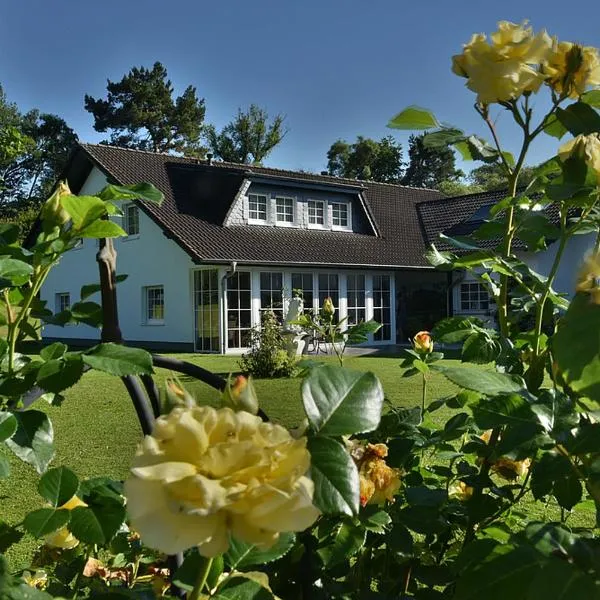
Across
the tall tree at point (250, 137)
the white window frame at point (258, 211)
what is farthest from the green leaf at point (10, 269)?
Result: the tall tree at point (250, 137)

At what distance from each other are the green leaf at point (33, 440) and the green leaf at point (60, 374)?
0.10ft

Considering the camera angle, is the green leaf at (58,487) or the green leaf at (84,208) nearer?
the green leaf at (58,487)

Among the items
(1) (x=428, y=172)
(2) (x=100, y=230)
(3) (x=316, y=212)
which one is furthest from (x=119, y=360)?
(1) (x=428, y=172)

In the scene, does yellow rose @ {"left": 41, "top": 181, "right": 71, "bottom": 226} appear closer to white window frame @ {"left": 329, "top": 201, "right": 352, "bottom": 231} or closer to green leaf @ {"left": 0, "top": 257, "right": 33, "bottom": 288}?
green leaf @ {"left": 0, "top": 257, "right": 33, "bottom": 288}

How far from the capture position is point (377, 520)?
647 millimetres

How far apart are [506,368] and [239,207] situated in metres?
13.8

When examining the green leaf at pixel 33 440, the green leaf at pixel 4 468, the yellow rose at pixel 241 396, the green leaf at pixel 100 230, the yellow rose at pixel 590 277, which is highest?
the green leaf at pixel 100 230

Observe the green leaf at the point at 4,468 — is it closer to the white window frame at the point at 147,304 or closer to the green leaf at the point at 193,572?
the green leaf at the point at 193,572

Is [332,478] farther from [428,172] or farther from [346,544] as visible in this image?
[428,172]

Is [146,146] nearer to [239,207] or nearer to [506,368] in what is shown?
[239,207]

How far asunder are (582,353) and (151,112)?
129ft

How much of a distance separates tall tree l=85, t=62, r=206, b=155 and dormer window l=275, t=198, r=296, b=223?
24001mm

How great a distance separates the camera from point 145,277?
14883 mm

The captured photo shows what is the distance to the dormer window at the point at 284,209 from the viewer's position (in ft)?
49.3
